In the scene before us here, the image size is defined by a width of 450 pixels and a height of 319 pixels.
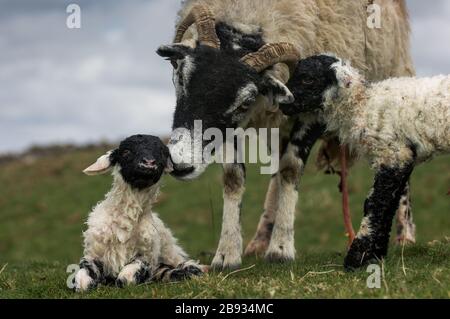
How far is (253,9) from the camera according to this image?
9.57m

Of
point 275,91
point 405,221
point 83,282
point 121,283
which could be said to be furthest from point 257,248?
point 83,282

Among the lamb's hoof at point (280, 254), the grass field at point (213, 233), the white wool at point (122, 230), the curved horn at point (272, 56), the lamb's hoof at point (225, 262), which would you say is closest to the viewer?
the grass field at point (213, 233)

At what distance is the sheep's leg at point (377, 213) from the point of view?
25.5 feet

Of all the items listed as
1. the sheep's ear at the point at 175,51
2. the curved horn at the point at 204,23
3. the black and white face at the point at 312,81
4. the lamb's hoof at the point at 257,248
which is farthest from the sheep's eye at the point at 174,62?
the lamb's hoof at the point at 257,248

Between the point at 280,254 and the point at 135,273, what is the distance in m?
3.12

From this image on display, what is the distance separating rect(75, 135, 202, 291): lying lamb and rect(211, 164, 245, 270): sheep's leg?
5.72 ft

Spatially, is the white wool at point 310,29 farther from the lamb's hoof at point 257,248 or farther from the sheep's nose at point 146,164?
the lamb's hoof at point 257,248

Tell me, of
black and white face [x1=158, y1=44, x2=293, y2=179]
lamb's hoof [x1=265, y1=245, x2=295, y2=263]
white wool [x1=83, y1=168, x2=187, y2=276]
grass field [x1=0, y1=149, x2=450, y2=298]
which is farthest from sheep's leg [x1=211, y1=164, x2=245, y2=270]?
white wool [x1=83, y1=168, x2=187, y2=276]

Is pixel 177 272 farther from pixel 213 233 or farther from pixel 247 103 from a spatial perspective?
pixel 213 233

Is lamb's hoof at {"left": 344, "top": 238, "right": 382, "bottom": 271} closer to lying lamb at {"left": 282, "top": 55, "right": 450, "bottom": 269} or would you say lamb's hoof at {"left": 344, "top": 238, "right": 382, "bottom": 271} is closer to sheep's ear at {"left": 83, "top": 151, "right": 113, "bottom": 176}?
lying lamb at {"left": 282, "top": 55, "right": 450, "bottom": 269}

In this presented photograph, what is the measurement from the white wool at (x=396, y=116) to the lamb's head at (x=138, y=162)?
210cm

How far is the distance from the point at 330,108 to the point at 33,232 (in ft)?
60.2
